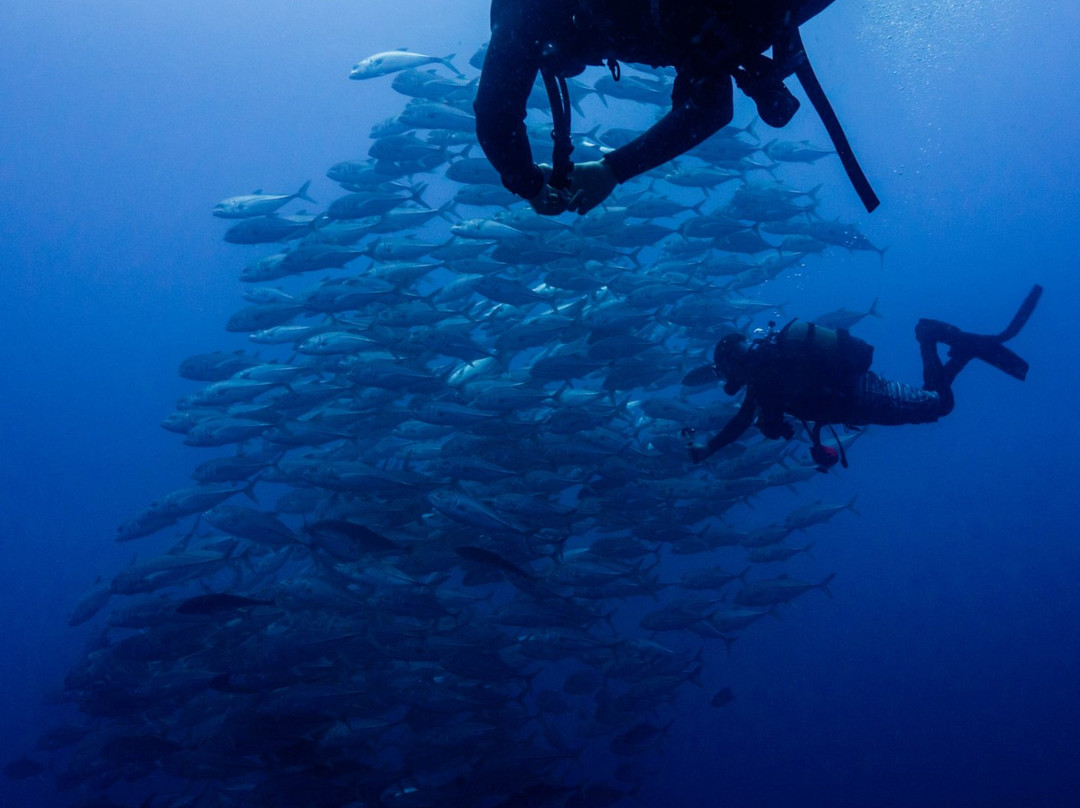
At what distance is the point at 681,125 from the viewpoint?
1805 mm

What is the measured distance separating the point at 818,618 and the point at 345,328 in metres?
20.5

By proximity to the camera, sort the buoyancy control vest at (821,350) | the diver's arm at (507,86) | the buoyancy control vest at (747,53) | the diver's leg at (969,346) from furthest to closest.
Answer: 1. the diver's leg at (969,346)
2. the buoyancy control vest at (821,350)
3. the diver's arm at (507,86)
4. the buoyancy control vest at (747,53)

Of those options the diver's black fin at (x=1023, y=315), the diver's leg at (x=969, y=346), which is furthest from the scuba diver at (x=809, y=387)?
the diver's black fin at (x=1023, y=315)

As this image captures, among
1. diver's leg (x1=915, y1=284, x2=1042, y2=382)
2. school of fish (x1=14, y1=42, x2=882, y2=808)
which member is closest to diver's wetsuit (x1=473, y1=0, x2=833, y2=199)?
school of fish (x1=14, y1=42, x2=882, y2=808)

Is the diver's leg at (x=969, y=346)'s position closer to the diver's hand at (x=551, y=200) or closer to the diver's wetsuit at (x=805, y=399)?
the diver's wetsuit at (x=805, y=399)

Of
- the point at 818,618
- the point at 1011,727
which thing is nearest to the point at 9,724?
the point at 818,618

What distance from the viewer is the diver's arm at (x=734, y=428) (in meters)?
4.64

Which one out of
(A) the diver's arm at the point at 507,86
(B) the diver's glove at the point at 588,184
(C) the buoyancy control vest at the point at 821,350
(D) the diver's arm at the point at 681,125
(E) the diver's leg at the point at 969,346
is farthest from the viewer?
(E) the diver's leg at the point at 969,346

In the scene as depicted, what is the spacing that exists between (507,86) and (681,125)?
0.48 meters

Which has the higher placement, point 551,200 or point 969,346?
point 969,346

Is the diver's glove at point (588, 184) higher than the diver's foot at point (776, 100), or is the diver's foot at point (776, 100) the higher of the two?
the diver's glove at point (588, 184)

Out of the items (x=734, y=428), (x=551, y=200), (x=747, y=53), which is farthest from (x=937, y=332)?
(x=551, y=200)

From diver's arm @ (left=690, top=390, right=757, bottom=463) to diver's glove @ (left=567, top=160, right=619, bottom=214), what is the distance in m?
3.07

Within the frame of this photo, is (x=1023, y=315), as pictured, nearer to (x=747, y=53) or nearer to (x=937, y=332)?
(x=937, y=332)
